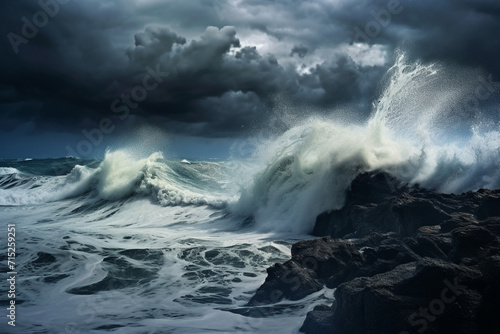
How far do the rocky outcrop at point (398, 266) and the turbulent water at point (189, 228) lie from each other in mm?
543

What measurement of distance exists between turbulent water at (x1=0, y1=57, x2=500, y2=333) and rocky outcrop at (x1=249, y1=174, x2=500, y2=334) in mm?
543

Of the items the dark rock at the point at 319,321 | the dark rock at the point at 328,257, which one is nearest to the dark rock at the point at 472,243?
the dark rock at the point at 328,257

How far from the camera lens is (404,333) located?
15.1 ft

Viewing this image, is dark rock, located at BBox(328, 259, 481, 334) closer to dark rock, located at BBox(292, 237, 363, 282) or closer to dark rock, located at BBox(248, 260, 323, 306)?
dark rock, located at BBox(248, 260, 323, 306)

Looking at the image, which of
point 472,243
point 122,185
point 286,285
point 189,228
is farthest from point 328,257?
point 122,185

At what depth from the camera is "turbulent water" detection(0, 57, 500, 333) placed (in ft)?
21.9

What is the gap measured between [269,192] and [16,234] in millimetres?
8552

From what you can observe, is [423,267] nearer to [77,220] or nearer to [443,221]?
[443,221]

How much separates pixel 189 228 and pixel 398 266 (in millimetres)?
9594

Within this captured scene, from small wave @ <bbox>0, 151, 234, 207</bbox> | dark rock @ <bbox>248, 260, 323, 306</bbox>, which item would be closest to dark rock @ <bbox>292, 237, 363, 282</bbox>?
dark rock @ <bbox>248, 260, 323, 306</bbox>

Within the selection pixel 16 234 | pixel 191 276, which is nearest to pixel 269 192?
pixel 191 276

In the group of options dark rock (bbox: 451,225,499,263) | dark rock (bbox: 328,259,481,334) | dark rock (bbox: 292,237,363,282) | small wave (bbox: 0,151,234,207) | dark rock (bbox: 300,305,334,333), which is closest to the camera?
dark rock (bbox: 328,259,481,334)

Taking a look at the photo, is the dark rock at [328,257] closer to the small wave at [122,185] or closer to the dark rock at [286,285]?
the dark rock at [286,285]

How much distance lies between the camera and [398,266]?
5.93 m
